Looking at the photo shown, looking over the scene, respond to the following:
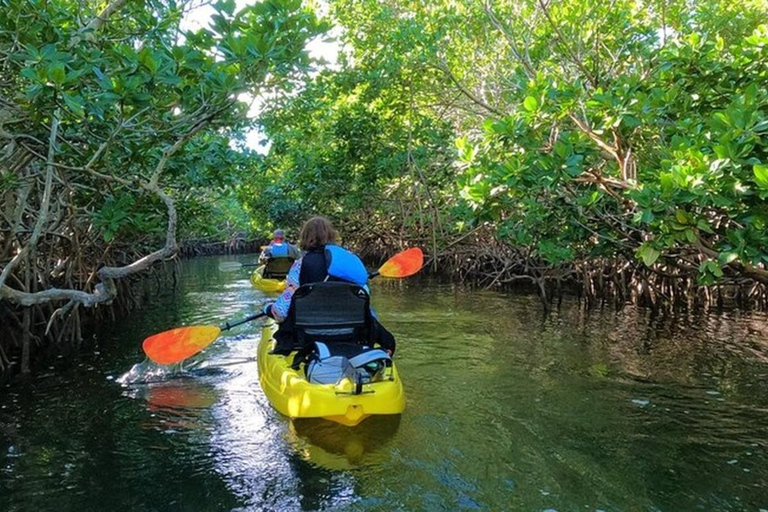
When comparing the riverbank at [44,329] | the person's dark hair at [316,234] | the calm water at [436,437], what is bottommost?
the calm water at [436,437]

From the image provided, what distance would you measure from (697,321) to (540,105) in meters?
5.19

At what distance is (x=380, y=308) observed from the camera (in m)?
10.3

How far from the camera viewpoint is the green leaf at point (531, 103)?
4758mm

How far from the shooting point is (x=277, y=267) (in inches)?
437

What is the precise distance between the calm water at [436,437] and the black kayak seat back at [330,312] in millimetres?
599

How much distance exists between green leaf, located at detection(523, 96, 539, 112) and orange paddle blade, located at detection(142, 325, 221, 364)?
3098mm

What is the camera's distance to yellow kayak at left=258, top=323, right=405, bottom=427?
12.2ft

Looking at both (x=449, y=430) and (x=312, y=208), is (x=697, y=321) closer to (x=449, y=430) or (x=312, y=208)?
(x=449, y=430)

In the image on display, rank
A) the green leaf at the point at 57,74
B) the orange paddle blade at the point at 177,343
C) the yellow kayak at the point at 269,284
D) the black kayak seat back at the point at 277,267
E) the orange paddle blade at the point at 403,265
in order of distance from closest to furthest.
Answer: the green leaf at the point at 57,74, the orange paddle blade at the point at 177,343, the orange paddle blade at the point at 403,265, the yellow kayak at the point at 269,284, the black kayak seat back at the point at 277,267

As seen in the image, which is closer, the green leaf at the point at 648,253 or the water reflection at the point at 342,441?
the water reflection at the point at 342,441

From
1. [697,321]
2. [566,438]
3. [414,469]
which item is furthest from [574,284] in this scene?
[414,469]

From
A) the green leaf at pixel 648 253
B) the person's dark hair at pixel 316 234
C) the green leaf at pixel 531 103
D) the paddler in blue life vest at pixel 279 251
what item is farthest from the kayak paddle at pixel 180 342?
the paddler in blue life vest at pixel 279 251

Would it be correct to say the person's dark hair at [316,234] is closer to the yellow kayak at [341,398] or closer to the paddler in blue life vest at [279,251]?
the yellow kayak at [341,398]

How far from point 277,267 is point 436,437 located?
24.7 feet
